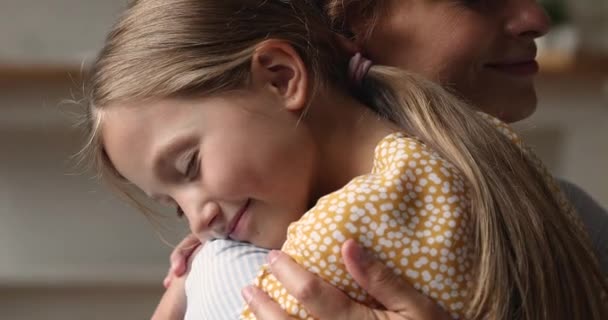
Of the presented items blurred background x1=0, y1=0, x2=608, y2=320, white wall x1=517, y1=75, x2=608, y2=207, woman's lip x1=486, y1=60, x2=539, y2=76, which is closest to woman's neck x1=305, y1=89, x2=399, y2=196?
woman's lip x1=486, y1=60, x2=539, y2=76

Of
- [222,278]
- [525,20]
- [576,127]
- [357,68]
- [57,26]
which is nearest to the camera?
[222,278]

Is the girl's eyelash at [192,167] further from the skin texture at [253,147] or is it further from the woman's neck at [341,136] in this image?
the woman's neck at [341,136]

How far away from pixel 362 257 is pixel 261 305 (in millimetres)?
117

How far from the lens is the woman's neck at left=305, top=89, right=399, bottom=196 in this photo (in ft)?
3.10

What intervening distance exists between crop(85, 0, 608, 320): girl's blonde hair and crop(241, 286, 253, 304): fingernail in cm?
22

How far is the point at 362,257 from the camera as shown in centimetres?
76

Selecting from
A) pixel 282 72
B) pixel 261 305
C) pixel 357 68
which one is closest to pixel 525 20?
pixel 357 68

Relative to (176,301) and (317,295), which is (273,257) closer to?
(317,295)

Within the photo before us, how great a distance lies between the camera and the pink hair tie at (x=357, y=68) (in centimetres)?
100

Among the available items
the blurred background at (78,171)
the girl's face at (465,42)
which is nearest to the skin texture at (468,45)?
the girl's face at (465,42)

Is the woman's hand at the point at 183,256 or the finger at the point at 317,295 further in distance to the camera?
the woman's hand at the point at 183,256

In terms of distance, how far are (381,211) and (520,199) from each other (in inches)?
6.7

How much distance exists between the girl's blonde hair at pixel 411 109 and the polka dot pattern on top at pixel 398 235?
0.03m

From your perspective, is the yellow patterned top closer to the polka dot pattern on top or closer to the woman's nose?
the polka dot pattern on top
